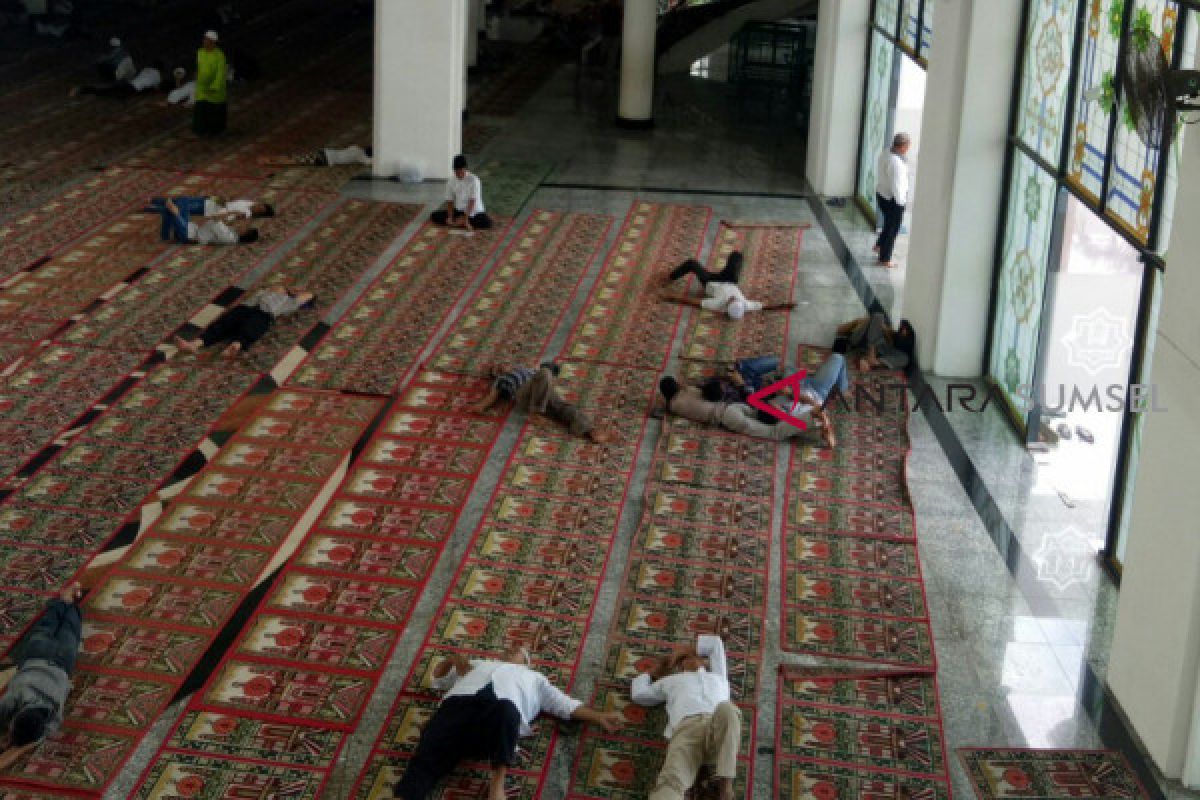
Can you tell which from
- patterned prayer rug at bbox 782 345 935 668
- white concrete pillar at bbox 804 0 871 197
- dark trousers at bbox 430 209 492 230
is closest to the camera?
patterned prayer rug at bbox 782 345 935 668

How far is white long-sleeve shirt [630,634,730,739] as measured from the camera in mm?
6469

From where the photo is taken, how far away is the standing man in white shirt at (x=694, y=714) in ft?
20.0

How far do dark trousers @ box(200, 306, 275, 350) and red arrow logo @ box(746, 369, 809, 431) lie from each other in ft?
10.9

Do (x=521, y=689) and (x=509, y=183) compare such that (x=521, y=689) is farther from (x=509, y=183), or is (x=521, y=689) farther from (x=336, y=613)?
(x=509, y=183)

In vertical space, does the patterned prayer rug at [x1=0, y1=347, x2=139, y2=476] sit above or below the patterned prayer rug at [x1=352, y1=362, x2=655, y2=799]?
above

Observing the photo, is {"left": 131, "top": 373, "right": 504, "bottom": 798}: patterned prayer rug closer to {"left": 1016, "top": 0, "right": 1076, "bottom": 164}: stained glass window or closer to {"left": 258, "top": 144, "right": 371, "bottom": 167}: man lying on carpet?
{"left": 1016, "top": 0, "right": 1076, "bottom": 164}: stained glass window

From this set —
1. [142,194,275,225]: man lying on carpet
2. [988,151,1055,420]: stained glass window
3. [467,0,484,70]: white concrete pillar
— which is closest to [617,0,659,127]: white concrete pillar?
[467,0,484,70]: white concrete pillar

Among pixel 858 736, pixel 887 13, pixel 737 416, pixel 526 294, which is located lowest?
pixel 858 736

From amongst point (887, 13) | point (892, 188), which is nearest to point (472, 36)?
point (887, 13)

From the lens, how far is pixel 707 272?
12.2 metres

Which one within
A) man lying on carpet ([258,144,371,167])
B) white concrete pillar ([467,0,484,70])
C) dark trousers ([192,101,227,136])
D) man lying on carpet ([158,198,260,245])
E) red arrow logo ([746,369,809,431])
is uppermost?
white concrete pillar ([467,0,484,70])

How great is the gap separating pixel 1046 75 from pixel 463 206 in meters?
5.62

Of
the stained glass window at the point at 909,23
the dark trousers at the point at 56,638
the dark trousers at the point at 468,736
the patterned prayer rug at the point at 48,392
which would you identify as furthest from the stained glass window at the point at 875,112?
the dark trousers at the point at 56,638

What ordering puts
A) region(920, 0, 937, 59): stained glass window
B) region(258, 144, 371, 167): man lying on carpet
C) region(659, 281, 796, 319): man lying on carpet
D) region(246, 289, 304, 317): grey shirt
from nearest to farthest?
region(246, 289, 304, 317): grey shirt, region(659, 281, 796, 319): man lying on carpet, region(920, 0, 937, 59): stained glass window, region(258, 144, 371, 167): man lying on carpet
